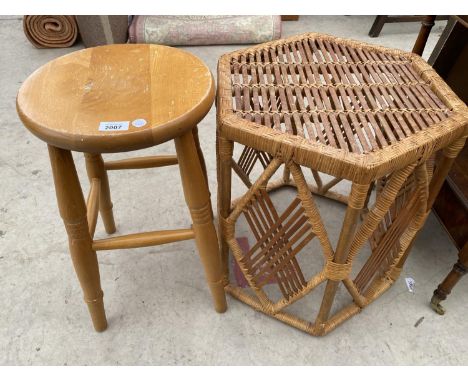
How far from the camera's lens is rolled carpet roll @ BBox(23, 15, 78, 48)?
6.71 feet

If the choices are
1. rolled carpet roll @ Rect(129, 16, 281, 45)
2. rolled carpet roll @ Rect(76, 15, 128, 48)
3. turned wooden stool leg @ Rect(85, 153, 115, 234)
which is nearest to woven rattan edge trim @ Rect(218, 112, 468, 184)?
turned wooden stool leg @ Rect(85, 153, 115, 234)

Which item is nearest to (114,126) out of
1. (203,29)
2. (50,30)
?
(203,29)

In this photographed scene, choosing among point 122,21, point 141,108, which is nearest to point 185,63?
point 141,108

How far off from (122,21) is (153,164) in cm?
135

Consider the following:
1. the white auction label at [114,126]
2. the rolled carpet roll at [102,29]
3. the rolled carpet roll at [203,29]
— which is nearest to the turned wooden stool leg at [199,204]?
the white auction label at [114,126]

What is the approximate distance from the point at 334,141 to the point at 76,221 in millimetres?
491

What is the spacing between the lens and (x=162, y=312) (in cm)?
99

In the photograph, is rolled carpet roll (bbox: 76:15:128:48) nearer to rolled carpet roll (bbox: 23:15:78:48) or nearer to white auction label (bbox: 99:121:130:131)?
rolled carpet roll (bbox: 23:15:78:48)

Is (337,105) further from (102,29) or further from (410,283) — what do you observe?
(102,29)

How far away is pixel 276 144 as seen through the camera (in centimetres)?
64

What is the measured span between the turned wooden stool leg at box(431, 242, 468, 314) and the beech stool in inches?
21.4

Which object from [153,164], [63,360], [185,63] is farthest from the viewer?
[153,164]

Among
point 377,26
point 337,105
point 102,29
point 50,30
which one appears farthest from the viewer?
point 377,26

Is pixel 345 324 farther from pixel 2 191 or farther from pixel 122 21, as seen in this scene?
pixel 122 21
